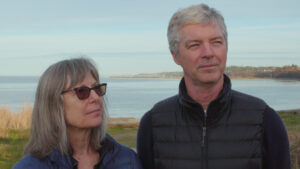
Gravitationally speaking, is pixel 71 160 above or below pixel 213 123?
below

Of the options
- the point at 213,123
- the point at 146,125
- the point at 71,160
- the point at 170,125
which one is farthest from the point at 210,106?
the point at 71,160

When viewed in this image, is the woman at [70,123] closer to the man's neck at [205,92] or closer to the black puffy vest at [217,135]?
the black puffy vest at [217,135]

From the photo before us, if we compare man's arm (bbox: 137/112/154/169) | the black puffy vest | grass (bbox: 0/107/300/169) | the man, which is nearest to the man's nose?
the man

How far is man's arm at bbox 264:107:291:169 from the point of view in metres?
2.60

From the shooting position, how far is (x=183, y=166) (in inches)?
103

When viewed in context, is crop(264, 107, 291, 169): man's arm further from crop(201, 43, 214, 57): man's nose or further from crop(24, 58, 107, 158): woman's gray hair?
crop(24, 58, 107, 158): woman's gray hair

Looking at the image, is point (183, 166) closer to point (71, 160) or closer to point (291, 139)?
point (71, 160)

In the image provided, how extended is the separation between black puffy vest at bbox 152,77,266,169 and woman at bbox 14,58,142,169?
1.15 ft

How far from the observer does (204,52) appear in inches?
102

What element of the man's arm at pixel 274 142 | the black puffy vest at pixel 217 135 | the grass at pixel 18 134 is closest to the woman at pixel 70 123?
the black puffy vest at pixel 217 135

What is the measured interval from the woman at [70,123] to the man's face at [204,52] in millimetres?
656

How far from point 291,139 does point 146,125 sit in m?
4.06

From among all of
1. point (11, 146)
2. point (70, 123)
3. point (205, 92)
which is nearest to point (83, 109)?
point (70, 123)

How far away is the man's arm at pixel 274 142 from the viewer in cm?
260
